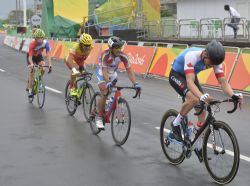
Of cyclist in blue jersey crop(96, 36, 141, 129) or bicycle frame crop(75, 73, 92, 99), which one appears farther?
bicycle frame crop(75, 73, 92, 99)

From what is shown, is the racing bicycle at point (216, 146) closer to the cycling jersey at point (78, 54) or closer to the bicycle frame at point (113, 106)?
the bicycle frame at point (113, 106)

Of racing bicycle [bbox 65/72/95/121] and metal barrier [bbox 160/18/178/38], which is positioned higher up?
metal barrier [bbox 160/18/178/38]

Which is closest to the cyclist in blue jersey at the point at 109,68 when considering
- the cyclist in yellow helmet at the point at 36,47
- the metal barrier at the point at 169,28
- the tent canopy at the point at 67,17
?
the cyclist in yellow helmet at the point at 36,47

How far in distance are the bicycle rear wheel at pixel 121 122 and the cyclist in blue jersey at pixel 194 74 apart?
1343 millimetres

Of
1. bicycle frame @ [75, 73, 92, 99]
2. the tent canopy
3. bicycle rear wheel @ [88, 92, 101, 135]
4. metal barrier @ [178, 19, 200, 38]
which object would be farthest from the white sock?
the tent canopy

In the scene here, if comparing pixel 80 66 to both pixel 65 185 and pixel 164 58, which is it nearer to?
pixel 65 185

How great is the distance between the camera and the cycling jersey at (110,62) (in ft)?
27.9

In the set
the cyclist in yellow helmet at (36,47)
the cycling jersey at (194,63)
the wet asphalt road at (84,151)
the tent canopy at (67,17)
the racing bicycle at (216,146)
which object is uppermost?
the tent canopy at (67,17)

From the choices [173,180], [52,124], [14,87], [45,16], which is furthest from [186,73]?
[45,16]

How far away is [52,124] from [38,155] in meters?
2.51

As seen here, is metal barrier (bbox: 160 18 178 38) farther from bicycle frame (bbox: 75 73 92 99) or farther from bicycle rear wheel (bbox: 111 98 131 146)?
bicycle rear wheel (bbox: 111 98 131 146)

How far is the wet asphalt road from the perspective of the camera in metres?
6.48

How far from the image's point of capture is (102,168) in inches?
275

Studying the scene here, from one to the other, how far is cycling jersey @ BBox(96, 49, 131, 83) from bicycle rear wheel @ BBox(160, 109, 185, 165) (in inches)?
63.0
